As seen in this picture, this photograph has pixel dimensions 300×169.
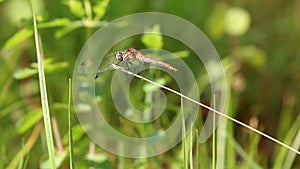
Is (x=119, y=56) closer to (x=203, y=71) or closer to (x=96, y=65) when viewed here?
(x=96, y=65)

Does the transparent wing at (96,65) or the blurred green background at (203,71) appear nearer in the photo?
the transparent wing at (96,65)

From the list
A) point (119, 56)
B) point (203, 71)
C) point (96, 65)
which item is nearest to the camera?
point (119, 56)

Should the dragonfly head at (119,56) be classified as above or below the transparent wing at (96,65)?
below

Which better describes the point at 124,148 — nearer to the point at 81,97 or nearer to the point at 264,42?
the point at 81,97

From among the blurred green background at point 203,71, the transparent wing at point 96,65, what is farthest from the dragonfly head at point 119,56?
the blurred green background at point 203,71

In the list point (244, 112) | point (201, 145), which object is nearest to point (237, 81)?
point (244, 112)

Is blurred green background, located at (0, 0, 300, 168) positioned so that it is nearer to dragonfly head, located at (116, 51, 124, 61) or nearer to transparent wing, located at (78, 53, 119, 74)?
transparent wing, located at (78, 53, 119, 74)

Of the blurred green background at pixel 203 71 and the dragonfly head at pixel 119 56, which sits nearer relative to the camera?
the dragonfly head at pixel 119 56

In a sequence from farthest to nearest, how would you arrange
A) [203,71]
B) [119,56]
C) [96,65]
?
[203,71] → [96,65] → [119,56]

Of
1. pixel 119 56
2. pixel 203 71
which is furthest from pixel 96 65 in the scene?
pixel 203 71

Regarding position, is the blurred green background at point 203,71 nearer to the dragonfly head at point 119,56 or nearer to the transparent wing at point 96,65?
the transparent wing at point 96,65
